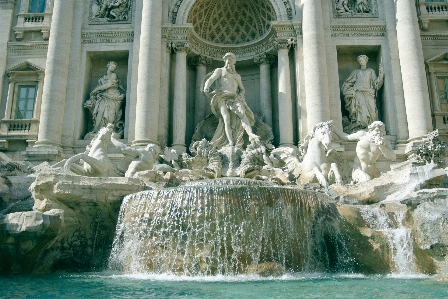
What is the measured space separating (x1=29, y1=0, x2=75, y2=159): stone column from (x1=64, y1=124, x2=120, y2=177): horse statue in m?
3.80

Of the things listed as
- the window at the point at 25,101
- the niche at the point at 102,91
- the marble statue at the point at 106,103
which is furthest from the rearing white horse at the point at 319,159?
the window at the point at 25,101

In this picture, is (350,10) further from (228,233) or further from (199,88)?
(228,233)

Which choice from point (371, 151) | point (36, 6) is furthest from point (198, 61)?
point (371, 151)

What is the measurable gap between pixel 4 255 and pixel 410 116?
48.8 ft

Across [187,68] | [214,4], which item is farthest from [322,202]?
[214,4]

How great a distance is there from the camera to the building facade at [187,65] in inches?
712

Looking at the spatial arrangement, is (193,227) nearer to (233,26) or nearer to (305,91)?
(305,91)

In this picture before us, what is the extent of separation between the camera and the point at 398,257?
9.74 m

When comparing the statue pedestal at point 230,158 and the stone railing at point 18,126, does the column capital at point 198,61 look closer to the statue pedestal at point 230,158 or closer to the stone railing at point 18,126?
the statue pedestal at point 230,158

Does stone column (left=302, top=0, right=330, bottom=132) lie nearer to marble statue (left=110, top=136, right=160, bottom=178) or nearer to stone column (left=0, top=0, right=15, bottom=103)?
marble statue (left=110, top=136, right=160, bottom=178)

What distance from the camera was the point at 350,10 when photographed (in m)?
20.1

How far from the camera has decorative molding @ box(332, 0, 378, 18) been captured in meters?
19.9

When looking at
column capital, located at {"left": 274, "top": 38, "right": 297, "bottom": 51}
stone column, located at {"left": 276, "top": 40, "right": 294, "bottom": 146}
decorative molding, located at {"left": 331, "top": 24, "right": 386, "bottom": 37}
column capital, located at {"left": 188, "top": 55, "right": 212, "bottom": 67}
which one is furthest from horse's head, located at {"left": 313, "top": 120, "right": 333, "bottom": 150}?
column capital, located at {"left": 188, "top": 55, "right": 212, "bottom": 67}

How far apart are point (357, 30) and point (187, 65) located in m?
7.71
